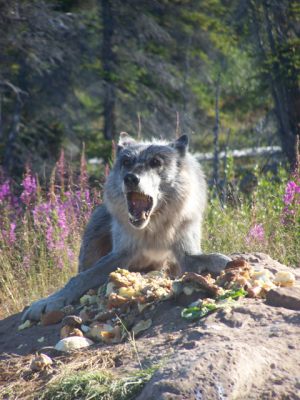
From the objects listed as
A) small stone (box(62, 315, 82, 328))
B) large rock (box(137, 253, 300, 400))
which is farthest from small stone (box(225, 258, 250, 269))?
small stone (box(62, 315, 82, 328))

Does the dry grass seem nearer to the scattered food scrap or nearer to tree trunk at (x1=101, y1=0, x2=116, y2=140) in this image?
the scattered food scrap

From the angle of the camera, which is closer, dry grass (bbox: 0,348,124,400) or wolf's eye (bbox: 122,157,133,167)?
dry grass (bbox: 0,348,124,400)

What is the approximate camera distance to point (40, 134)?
17.5 metres

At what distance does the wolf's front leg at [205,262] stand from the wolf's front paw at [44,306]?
3.62 feet

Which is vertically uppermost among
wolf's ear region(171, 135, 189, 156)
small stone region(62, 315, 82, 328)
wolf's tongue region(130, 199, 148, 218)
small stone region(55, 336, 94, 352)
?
wolf's ear region(171, 135, 189, 156)

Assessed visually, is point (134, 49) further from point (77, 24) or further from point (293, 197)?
point (293, 197)

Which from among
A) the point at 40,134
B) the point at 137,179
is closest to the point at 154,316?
the point at 137,179

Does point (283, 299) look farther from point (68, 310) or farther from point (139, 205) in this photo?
point (139, 205)

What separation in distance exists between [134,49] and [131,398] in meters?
14.6

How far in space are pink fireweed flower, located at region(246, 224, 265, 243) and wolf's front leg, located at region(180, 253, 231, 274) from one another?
4.70 feet

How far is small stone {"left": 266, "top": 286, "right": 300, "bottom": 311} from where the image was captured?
199 inches

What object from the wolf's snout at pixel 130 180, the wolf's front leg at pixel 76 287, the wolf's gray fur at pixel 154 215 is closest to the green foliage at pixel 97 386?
the wolf's front leg at pixel 76 287

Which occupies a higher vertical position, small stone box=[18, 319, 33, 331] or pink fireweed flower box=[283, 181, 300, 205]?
pink fireweed flower box=[283, 181, 300, 205]

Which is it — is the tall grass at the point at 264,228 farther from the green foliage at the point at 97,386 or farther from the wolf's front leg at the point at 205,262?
the green foliage at the point at 97,386
